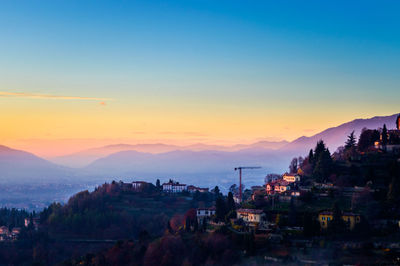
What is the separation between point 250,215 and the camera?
40.7 meters

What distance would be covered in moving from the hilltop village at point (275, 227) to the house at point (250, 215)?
0.08 meters

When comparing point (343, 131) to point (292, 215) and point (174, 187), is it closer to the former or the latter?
point (174, 187)

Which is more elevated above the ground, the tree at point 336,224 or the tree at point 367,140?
the tree at point 367,140

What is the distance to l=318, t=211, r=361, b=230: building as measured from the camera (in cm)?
3644

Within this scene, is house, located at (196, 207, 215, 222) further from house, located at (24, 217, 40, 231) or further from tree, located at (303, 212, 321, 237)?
house, located at (24, 217, 40, 231)

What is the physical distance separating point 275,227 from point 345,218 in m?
5.28

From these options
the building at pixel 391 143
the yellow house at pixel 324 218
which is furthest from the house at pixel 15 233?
the building at pixel 391 143

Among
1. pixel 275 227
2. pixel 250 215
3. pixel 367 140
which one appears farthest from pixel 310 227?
pixel 367 140

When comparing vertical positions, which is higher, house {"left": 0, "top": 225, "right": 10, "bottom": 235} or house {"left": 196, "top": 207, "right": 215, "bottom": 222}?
house {"left": 196, "top": 207, "right": 215, "bottom": 222}

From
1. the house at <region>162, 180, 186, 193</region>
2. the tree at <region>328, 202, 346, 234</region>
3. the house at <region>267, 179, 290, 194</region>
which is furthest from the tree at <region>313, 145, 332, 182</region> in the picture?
the house at <region>162, 180, 186, 193</region>

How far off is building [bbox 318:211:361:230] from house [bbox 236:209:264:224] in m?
4.98

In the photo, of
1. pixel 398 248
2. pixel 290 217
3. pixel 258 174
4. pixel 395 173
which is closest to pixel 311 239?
pixel 290 217

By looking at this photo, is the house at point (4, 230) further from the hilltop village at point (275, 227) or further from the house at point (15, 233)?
the house at point (15, 233)

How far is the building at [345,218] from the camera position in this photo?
36.4 metres
